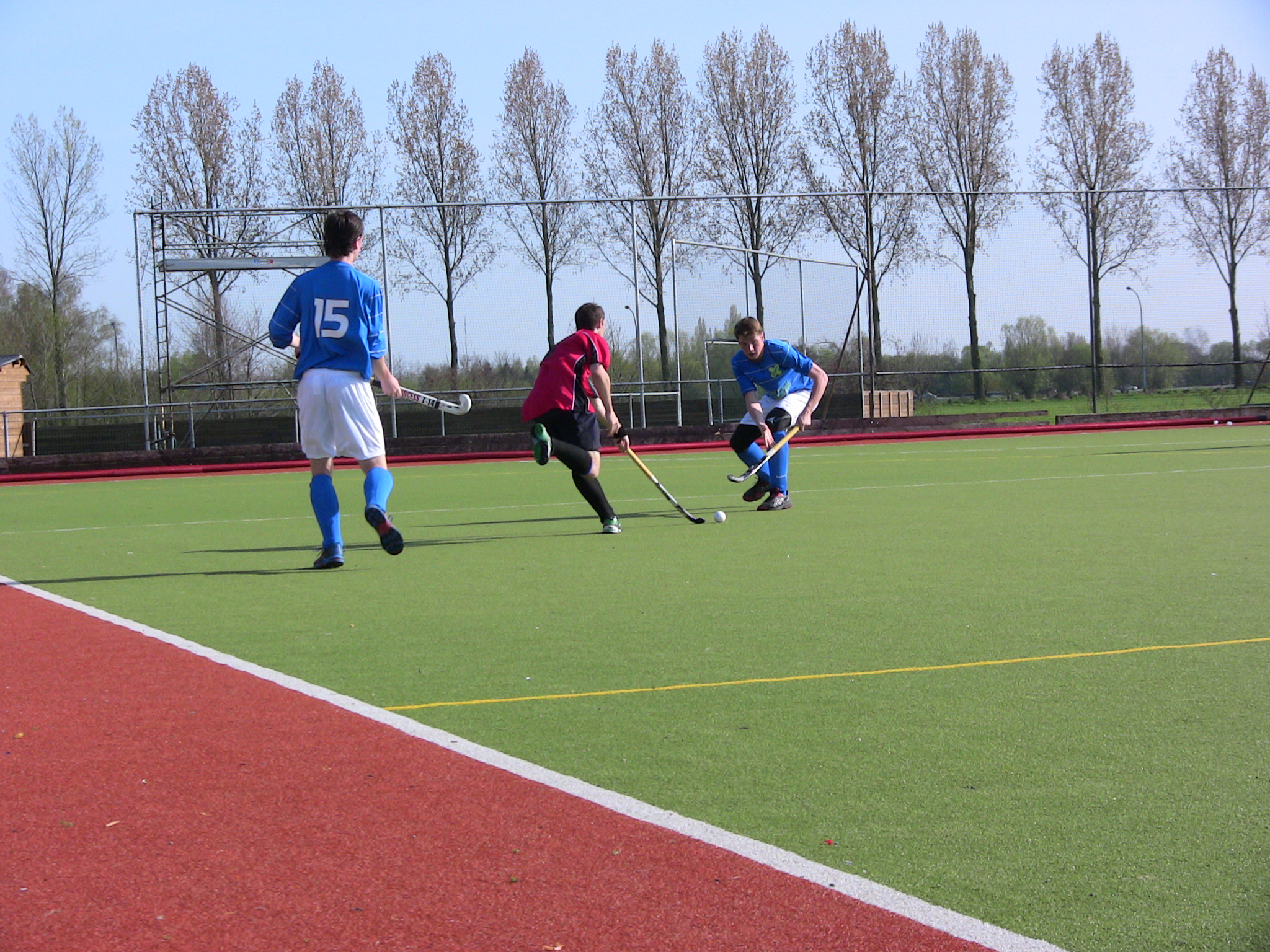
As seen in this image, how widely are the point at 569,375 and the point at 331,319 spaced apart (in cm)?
249

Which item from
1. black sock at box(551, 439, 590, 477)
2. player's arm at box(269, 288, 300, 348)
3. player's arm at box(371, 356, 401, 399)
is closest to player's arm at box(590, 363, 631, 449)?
black sock at box(551, 439, 590, 477)

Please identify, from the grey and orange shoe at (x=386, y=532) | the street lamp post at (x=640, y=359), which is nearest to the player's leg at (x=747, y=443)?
the grey and orange shoe at (x=386, y=532)

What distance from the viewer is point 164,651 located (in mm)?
5367

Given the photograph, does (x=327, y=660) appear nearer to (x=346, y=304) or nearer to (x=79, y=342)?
(x=346, y=304)

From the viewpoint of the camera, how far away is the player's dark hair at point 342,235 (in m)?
7.99

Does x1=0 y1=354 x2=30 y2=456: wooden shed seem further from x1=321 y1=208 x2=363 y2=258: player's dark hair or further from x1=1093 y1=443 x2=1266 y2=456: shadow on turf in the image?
x1=321 y1=208 x2=363 y2=258: player's dark hair

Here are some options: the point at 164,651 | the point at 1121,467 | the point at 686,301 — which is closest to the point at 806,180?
the point at 686,301

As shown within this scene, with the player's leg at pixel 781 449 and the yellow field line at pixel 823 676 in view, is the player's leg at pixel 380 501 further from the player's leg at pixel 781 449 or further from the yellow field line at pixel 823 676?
the player's leg at pixel 781 449

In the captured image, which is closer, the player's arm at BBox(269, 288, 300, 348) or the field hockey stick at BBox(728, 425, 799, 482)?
the player's arm at BBox(269, 288, 300, 348)

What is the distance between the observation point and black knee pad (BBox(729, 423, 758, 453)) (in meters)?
12.4

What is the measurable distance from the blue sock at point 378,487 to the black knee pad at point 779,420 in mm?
4797

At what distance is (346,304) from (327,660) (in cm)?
337

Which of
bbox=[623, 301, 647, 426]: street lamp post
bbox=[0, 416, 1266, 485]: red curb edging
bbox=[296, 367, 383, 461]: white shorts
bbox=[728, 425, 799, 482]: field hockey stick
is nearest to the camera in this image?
bbox=[296, 367, 383, 461]: white shorts

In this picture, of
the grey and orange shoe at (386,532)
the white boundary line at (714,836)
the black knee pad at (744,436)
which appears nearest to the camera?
the white boundary line at (714,836)
